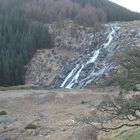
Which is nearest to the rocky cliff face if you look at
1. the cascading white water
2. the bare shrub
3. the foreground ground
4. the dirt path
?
the cascading white water

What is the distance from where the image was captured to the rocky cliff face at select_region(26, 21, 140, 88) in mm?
92125

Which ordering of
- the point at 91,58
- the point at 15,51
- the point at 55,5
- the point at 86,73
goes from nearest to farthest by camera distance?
the point at 86,73, the point at 91,58, the point at 15,51, the point at 55,5

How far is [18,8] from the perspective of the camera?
140 metres

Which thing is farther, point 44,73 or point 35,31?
point 35,31

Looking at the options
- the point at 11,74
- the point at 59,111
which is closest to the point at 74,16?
the point at 11,74

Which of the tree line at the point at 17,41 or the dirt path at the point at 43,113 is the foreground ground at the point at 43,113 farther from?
the tree line at the point at 17,41

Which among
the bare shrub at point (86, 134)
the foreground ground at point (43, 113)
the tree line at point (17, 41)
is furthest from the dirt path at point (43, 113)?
the tree line at point (17, 41)

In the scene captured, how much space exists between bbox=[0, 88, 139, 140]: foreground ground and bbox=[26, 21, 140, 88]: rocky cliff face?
581 inches

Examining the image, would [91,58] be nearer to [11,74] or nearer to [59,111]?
[11,74]

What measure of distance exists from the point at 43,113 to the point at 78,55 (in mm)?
52827

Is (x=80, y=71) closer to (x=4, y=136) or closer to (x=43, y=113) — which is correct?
(x=43, y=113)

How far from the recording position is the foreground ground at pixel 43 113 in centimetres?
4047

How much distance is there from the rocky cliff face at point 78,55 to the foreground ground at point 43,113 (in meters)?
14.8

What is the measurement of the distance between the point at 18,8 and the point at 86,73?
185 feet
